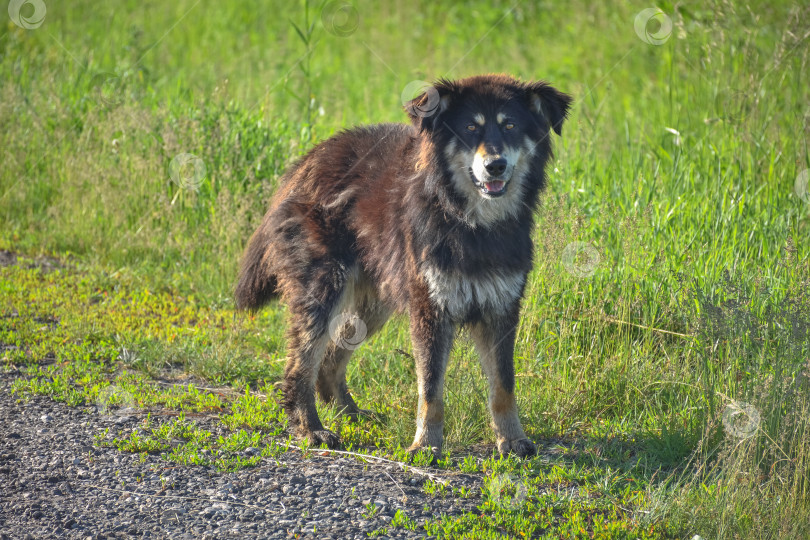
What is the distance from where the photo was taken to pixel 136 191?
755cm

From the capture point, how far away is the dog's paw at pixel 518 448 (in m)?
4.35

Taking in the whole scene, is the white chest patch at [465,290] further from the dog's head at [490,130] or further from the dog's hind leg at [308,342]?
the dog's hind leg at [308,342]

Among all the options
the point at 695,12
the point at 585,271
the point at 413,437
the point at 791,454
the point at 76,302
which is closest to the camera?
the point at 791,454

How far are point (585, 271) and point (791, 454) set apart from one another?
194cm

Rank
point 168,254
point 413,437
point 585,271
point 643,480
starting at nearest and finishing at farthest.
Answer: point 643,480 → point 413,437 → point 585,271 → point 168,254

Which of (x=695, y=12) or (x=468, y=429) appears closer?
(x=468, y=429)

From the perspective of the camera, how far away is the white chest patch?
425cm

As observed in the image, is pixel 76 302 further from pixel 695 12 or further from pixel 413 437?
pixel 695 12

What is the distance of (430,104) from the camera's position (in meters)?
4.20

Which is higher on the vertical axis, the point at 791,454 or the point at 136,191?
the point at 136,191

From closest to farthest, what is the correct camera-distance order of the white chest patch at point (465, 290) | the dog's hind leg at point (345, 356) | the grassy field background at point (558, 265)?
the grassy field background at point (558, 265) < the white chest patch at point (465, 290) < the dog's hind leg at point (345, 356)

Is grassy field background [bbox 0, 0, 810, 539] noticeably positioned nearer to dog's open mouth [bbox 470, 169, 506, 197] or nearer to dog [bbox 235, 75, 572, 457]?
Result: dog [bbox 235, 75, 572, 457]

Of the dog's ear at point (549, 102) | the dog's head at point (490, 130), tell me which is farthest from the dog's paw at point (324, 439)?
the dog's ear at point (549, 102)

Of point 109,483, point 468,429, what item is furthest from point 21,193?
point 468,429
